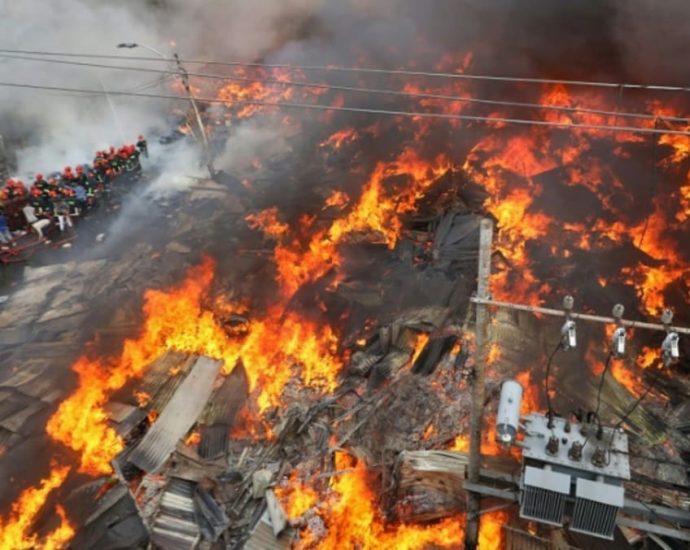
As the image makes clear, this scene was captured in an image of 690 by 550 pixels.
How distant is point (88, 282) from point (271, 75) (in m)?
17.8

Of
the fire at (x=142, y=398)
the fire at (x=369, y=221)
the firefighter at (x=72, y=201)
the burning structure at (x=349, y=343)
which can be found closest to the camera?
the burning structure at (x=349, y=343)

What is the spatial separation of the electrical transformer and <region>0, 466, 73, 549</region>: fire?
8.36m

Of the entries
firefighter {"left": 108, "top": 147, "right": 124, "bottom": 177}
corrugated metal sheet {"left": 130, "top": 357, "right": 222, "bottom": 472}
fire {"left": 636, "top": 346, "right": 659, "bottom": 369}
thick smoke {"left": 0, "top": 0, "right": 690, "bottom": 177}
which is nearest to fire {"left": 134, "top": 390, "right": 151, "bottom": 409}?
corrugated metal sheet {"left": 130, "top": 357, "right": 222, "bottom": 472}

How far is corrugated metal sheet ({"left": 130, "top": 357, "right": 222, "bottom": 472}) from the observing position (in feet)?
35.5

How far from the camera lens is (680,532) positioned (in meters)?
6.80

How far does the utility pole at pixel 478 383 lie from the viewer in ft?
20.9

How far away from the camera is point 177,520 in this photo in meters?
9.66

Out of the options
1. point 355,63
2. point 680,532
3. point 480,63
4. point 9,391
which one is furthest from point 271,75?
point 680,532

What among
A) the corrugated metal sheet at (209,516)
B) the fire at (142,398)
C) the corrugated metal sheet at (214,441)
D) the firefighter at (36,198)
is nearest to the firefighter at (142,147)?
the firefighter at (36,198)

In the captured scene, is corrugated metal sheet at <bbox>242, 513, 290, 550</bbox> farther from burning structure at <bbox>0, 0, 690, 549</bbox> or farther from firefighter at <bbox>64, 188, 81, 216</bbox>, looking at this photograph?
firefighter at <bbox>64, 188, 81, 216</bbox>

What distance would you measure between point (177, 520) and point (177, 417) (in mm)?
2495

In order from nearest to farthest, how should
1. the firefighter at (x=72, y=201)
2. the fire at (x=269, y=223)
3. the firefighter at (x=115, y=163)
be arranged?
the fire at (x=269, y=223)
the firefighter at (x=72, y=201)
the firefighter at (x=115, y=163)

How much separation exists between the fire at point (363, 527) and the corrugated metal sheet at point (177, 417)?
3585 millimetres

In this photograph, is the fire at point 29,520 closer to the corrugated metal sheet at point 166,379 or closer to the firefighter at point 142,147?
the corrugated metal sheet at point 166,379
